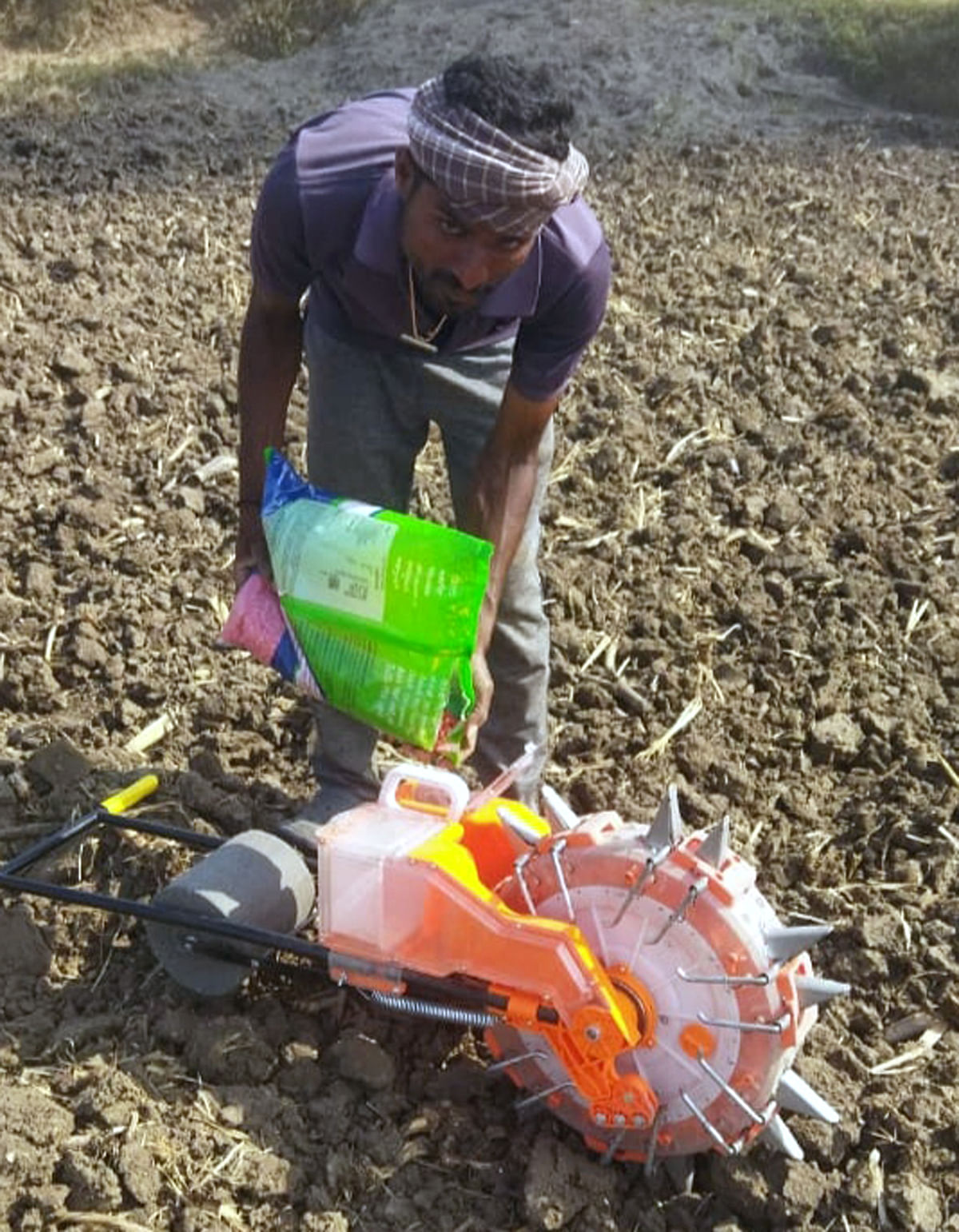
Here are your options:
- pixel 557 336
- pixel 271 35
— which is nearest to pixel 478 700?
pixel 557 336

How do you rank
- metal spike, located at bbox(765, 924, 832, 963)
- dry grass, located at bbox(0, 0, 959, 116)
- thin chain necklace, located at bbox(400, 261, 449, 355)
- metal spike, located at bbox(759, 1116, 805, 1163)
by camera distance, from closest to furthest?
metal spike, located at bbox(765, 924, 832, 963)
metal spike, located at bbox(759, 1116, 805, 1163)
thin chain necklace, located at bbox(400, 261, 449, 355)
dry grass, located at bbox(0, 0, 959, 116)

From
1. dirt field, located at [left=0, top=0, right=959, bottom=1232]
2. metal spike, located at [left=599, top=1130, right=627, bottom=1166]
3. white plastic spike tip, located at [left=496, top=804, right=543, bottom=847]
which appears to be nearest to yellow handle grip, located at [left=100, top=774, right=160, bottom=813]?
dirt field, located at [left=0, top=0, right=959, bottom=1232]

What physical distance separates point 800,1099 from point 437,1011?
1.92ft

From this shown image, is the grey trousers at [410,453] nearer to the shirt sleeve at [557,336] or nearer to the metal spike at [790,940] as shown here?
the shirt sleeve at [557,336]

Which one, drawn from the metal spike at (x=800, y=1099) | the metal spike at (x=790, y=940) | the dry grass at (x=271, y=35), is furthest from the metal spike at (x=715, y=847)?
the dry grass at (x=271, y=35)

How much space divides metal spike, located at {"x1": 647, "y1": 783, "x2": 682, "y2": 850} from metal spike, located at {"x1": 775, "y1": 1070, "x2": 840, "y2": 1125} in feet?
1.37

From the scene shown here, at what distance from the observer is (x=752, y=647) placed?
438cm

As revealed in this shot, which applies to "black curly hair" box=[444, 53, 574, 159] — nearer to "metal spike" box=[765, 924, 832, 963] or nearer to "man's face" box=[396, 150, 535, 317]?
"man's face" box=[396, 150, 535, 317]

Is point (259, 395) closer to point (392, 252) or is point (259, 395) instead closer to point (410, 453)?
point (410, 453)

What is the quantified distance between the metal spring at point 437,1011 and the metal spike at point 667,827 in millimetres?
378

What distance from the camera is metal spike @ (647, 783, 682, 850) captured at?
2666mm

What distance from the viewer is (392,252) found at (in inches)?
116

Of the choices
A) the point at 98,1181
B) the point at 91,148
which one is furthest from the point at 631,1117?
the point at 91,148

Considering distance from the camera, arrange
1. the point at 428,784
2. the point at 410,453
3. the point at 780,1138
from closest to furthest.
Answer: the point at 780,1138, the point at 428,784, the point at 410,453
